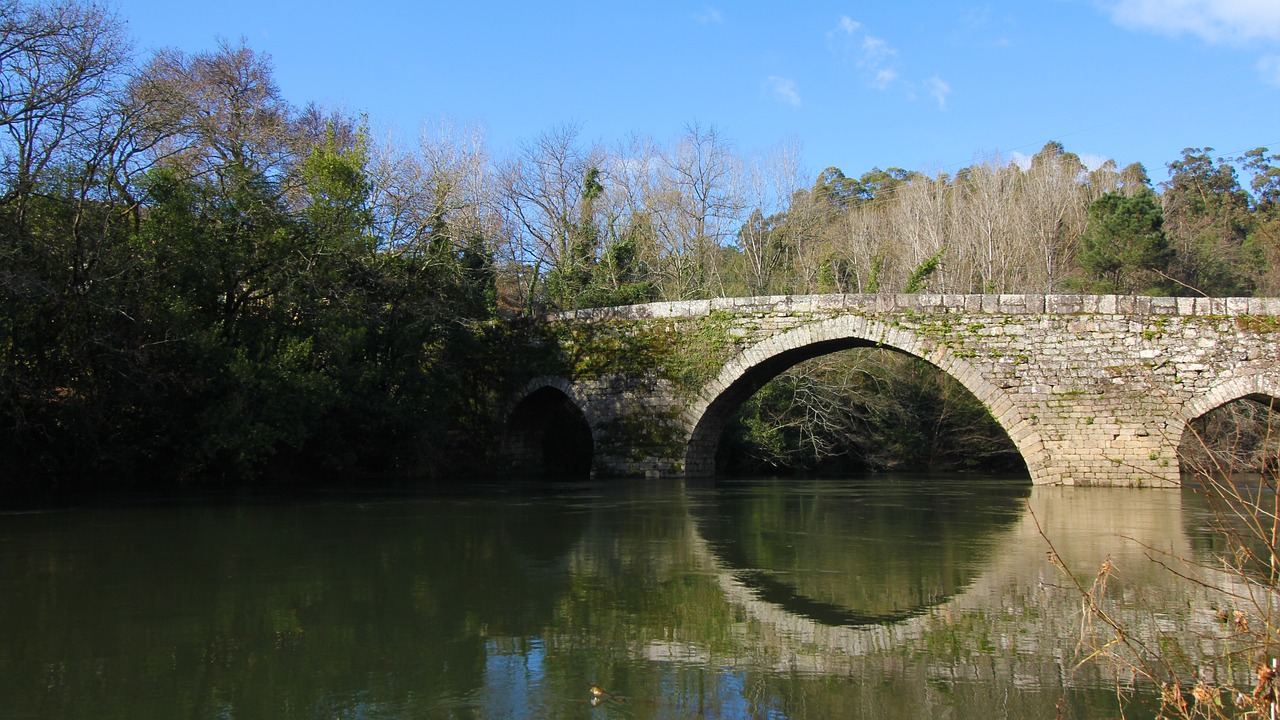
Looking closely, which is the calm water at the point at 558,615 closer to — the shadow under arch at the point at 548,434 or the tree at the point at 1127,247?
the shadow under arch at the point at 548,434

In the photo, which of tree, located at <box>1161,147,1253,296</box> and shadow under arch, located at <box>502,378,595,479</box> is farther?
tree, located at <box>1161,147,1253,296</box>

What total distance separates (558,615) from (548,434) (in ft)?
51.4

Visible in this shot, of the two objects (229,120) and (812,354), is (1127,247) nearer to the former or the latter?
(812,354)

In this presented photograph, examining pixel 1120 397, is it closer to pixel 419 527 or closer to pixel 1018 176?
pixel 419 527

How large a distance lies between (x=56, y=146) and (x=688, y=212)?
692 inches

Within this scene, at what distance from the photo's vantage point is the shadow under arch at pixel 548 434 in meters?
18.4

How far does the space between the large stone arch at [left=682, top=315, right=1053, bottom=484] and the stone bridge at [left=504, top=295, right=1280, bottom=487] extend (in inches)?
0.8

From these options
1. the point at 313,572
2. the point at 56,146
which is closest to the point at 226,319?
the point at 56,146

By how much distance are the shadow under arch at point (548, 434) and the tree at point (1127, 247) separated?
1465 centimetres

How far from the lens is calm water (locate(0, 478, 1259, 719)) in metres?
3.68

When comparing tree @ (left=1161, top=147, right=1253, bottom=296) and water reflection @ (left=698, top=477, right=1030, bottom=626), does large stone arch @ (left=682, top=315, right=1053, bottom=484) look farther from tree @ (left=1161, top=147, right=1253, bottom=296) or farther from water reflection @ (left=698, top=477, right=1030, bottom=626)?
tree @ (left=1161, top=147, right=1253, bottom=296)

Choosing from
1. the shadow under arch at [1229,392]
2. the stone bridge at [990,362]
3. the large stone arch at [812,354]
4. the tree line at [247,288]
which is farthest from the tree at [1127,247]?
the large stone arch at [812,354]

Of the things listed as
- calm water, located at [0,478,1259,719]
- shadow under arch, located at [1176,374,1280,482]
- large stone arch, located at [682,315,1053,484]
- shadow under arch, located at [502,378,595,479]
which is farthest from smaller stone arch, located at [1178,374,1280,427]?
shadow under arch, located at [502,378,595,479]

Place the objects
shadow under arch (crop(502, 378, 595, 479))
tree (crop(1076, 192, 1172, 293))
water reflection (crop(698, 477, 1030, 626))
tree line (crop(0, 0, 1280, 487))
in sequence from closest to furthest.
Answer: water reflection (crop(698, 477, 1030, 626)) → tree line (crop(0, 0, 1280, 487)) → shadow under arch (crop(502, 378, 595, 479)) → tree (crop(1076, 192, 1172, 293))
